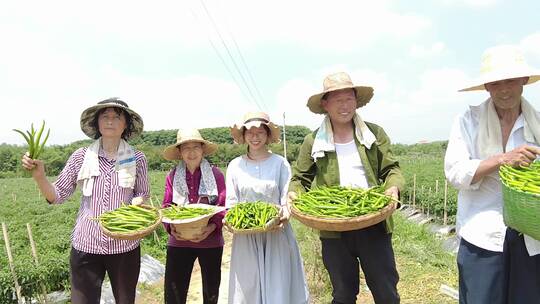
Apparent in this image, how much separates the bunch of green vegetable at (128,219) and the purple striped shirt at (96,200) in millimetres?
127

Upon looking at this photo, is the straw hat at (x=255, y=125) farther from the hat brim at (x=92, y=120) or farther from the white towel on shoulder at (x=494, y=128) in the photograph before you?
the white towel on shoulder at (x=494, y=128)

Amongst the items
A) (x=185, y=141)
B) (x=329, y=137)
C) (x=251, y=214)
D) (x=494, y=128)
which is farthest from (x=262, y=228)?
(x=494, y=128)

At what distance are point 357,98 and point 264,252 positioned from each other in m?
1.62

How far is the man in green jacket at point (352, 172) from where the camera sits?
3.26 metres

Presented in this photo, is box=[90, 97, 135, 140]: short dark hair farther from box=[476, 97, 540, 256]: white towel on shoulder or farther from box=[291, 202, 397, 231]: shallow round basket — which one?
box=[476, 97, 540, 256]: white towel on shoulder

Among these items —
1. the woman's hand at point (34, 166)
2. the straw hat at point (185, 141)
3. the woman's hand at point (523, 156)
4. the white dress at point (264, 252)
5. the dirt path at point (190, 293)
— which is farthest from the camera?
the dirt path at point (190, 293)

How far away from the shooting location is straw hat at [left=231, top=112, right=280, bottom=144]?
3.68 m

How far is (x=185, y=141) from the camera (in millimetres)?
3918

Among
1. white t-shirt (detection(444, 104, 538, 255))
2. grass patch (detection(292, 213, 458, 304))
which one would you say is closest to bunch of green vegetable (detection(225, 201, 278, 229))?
white t-shirt (detection(444, 104, 538, 255))

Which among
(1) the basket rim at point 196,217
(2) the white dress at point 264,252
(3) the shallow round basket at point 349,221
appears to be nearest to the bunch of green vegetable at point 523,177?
(3) the shallow round basket at point 349,221

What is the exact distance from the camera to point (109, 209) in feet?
11.8

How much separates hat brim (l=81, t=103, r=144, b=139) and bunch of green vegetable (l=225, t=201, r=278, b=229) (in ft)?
4.07

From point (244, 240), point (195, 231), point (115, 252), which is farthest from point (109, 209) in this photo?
point (244, 240)

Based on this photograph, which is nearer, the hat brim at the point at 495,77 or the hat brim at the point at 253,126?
the hat brim at the point at 495,77
